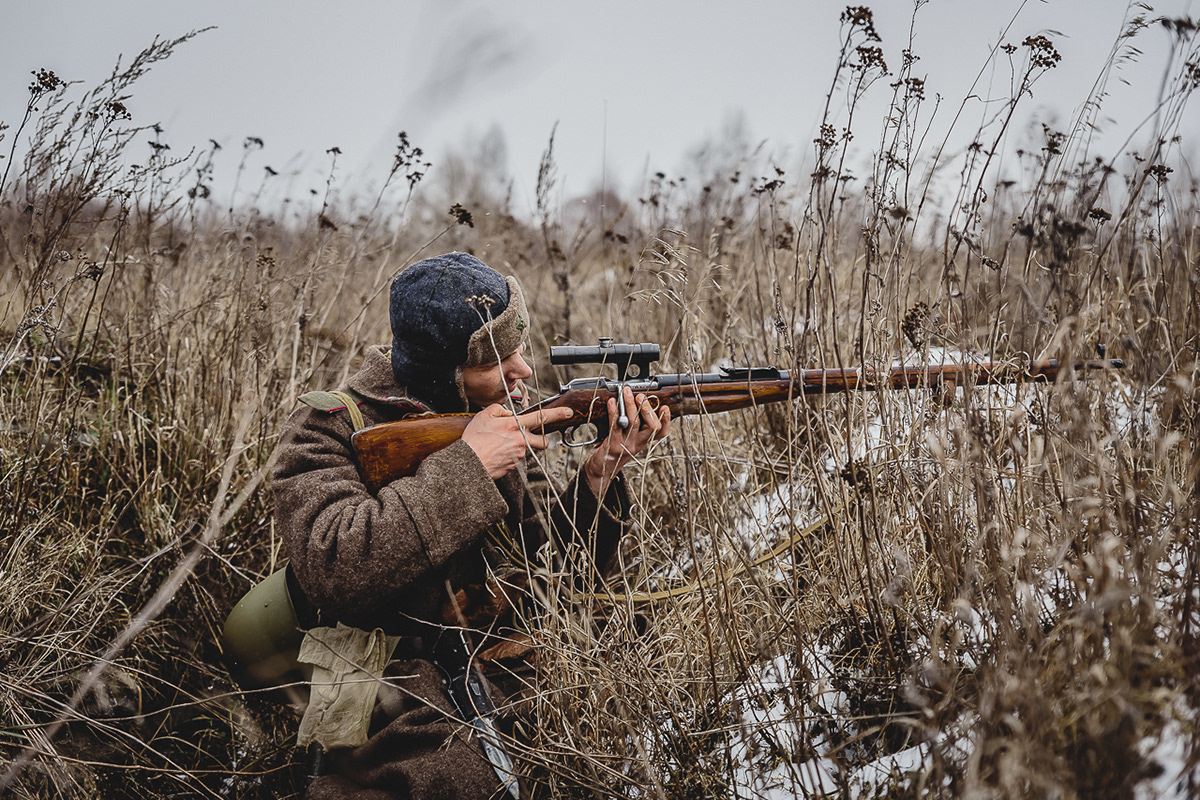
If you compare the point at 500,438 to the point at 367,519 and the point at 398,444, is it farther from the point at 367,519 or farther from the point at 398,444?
the point at 367,519

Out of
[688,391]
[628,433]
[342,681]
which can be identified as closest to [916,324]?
[688,391]

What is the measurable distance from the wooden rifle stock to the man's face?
4.5 inches

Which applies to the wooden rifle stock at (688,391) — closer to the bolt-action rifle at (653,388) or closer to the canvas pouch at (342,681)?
the bolt-action rifle at (653,388)

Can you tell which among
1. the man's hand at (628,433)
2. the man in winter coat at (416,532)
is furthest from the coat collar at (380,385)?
the man's hand at (628,433)

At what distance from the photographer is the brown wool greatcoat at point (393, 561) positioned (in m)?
1.83

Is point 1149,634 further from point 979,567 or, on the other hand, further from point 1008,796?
point 979,567

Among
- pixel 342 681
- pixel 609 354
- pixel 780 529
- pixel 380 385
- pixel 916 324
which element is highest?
pixel 916 324

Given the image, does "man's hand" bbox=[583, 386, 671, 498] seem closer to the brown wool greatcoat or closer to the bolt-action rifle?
the bolt-action rifle

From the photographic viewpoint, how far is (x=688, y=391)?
2229 millimetres

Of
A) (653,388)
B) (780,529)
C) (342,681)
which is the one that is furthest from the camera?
(780,529)

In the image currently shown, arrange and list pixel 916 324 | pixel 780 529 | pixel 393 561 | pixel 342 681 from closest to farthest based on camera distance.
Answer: pixel 393 561
pixel 342 681
pixel 916 324
pixel 780 529

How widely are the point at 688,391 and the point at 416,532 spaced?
0.90 meters

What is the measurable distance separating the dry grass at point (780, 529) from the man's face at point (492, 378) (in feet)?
1.65

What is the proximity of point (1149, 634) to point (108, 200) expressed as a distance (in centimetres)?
319
